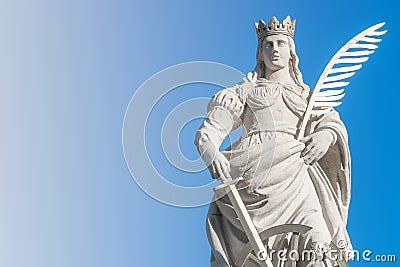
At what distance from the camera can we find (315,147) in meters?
15.5

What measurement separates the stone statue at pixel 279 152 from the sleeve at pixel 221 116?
13 mm

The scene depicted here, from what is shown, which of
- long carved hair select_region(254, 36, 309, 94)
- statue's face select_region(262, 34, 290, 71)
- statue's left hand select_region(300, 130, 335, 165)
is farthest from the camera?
long carved hair select_region(254, 36, 309, 94)

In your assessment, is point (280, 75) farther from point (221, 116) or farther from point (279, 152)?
point (279, 152)

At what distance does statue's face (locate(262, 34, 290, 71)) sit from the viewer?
53.3 ft

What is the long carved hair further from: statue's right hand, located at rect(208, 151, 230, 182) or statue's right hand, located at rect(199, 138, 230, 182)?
statue's right hand, located at rect(208, 151, 230, 182)

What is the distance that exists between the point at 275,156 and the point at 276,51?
160 centimetres

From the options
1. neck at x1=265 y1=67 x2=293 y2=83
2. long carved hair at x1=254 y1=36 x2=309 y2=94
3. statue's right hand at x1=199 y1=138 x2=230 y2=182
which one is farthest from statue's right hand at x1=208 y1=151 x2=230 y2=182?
long carved hair at x1=254 y1=36 x2=309 y2=94

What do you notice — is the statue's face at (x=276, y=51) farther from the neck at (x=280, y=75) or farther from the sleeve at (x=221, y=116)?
the sleeve at (x=221, y=116)

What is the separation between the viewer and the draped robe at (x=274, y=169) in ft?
50.0

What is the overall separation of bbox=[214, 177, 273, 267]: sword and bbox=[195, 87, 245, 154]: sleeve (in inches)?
33.0

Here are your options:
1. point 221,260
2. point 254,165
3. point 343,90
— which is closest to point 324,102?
point 343,90

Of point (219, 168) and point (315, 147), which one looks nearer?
point (219, 168)

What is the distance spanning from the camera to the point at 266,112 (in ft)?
52.4

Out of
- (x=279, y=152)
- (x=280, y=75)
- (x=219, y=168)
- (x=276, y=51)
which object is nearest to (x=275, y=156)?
(x=279, y=152)
